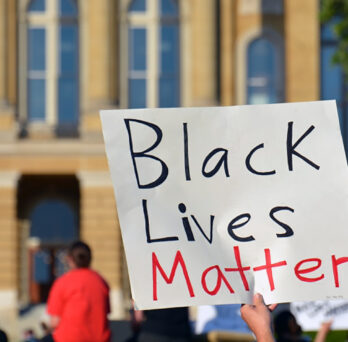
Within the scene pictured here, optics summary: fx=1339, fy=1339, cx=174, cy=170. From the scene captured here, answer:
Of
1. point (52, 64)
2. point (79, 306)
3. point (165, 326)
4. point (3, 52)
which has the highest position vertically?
point (3, 52)

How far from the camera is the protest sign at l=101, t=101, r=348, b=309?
5.36 meters

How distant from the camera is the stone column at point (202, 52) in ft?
105

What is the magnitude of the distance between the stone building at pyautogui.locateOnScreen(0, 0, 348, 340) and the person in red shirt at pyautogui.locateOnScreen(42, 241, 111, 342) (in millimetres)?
21412

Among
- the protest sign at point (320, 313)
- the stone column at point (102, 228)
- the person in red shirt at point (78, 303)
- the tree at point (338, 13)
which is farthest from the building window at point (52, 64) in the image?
the person in red shirt at point (78, 303)

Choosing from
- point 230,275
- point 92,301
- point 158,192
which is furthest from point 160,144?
point 92,301

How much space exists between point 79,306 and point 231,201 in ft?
13.5

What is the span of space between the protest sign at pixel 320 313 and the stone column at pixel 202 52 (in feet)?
62.9

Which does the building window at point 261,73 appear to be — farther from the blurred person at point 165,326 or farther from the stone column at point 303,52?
the blurred person at point 165,326

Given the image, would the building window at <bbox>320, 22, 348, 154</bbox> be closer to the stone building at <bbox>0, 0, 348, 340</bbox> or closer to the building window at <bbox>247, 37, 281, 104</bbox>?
the stone building at <bbox>0, 0, 348, 340</bbox>

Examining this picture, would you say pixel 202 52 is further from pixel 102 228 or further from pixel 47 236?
pixel 47 236

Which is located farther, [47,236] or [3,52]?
[47,236]

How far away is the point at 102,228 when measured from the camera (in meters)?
31.1

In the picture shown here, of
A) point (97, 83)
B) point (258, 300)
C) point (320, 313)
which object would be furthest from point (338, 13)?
point (258, 300)

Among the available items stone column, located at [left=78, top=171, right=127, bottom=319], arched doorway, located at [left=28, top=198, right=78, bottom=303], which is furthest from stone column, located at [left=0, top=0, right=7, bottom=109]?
arched doorway, located at [left=28, top=198, right=78, bottom=303]
